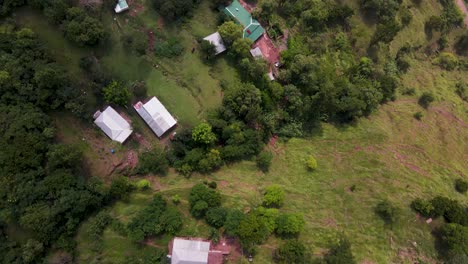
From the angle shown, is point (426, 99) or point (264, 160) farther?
point (426, 99)

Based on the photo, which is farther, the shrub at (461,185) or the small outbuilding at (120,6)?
the shrub at (461,185)

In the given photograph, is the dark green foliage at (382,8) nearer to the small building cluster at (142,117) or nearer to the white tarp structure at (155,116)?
the small building cluster at (142,117)

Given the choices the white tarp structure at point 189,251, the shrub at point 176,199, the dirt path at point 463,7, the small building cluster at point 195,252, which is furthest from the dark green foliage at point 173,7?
the dirt path at point 463,7

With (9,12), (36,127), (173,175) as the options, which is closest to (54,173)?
(36,127)

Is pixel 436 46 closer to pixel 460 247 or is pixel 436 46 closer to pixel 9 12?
pixel 460 247

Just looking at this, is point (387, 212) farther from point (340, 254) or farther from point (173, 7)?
point (173, 7)

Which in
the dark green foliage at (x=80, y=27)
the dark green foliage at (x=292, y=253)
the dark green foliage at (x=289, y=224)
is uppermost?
the dark green foliage at (x=80, y=27)

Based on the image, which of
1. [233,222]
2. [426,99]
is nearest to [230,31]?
[233,222]

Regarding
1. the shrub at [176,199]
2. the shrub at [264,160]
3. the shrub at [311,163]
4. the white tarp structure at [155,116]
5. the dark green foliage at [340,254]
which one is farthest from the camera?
the shrub at [311,163]
